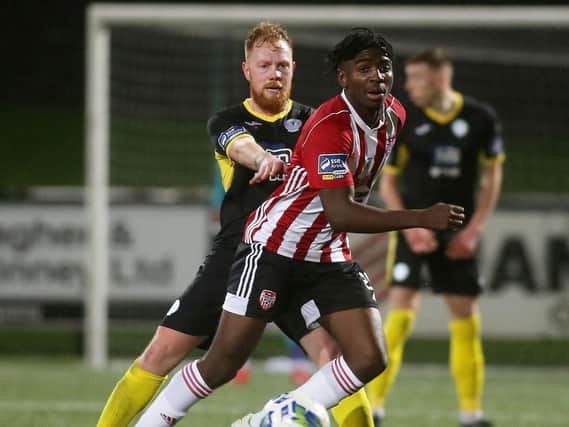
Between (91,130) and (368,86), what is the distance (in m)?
5.79

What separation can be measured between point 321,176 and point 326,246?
39 cm

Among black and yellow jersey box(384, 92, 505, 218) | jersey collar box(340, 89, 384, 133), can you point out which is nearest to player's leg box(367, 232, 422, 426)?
black and yellow jersey box(384, 92, 505, 218)

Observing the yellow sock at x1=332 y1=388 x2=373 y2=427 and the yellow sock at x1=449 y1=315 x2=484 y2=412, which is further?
the yellow sock at x1=449 y1=315 x2=484 y2=412

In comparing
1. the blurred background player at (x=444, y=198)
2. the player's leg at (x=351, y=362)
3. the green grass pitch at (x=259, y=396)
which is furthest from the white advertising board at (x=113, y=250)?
the player's leg at (x=351, y=362)

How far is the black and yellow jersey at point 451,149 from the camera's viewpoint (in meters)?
6.85

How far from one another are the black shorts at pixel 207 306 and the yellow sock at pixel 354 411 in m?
0.30

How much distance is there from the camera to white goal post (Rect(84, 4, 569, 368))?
377 inches

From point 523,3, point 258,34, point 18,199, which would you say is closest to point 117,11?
point 18,199

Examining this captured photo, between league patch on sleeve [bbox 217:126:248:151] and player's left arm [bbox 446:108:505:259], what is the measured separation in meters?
2.30

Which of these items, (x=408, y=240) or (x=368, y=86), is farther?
(x=408, y=240)

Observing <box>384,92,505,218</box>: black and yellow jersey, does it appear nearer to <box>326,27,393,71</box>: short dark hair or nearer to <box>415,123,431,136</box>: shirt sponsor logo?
<box>415,123,431,136</box>: shirt sponsor logo

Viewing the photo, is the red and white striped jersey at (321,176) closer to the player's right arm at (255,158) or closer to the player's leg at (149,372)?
the player's right arm at (255,158)

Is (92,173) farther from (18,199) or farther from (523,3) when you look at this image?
(523,3)

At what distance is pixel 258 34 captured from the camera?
191 inches
